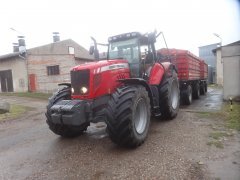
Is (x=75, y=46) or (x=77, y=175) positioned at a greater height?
(x=75, y=46)

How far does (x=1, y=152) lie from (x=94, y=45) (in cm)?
366

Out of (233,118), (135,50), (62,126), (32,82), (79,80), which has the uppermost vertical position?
(135,50)

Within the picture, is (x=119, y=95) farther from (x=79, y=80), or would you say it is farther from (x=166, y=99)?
(x=166, y=99)

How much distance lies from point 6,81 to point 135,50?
79.3 feet

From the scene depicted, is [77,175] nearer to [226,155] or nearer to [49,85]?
[226,155]

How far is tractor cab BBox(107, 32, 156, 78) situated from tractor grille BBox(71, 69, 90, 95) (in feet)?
5.24

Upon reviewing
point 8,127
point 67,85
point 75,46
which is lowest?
point 8,127

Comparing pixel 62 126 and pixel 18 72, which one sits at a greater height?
pixel 18 72

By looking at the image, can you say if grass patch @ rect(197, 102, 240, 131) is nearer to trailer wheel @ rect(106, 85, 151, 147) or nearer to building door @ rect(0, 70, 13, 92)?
trailer wheel @ rect(106, 85, 151, 147)

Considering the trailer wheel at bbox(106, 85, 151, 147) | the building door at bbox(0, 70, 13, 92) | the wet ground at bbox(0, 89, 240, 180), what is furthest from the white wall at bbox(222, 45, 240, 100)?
the building door at bbox(0, 70, 13, 92)

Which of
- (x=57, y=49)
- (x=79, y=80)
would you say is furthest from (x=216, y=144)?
(x=57, y=49)

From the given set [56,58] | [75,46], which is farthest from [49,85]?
[75,46]

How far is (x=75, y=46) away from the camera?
114 feet

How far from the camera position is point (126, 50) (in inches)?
291
